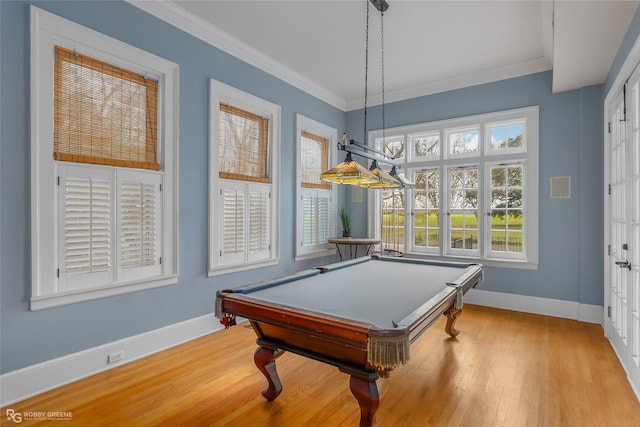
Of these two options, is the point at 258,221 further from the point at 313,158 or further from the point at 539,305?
the point at 539,305

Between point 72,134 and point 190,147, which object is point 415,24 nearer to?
point 190,147

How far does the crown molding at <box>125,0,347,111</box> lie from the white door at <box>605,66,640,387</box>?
3483mm

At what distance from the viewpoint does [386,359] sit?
1403 millimetres

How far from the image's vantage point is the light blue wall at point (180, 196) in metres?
2.15

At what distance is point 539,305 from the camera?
4.12 m

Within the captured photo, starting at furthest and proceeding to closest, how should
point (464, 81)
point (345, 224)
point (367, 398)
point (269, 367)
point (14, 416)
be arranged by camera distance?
point (345, 224)
point (464, 81)
point (269, 367)
point (14, 416)
point (367, 398)

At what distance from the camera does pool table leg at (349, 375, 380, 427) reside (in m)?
1.67

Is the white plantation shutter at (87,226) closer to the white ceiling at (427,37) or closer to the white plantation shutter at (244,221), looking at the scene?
the white plantation shutter at (244,221)

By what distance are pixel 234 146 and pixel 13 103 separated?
190cm

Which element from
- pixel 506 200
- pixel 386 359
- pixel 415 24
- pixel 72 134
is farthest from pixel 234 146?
pixel 506 200

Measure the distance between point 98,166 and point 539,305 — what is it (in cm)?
498

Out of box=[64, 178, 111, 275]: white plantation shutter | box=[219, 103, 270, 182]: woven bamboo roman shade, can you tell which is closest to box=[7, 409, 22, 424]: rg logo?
box=[64, 178, 111, 275]: white plantation shutter

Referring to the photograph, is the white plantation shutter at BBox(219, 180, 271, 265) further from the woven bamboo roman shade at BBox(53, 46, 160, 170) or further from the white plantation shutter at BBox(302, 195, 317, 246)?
the woven bamboo roman shade at BBox(53, 46, 160, 170)

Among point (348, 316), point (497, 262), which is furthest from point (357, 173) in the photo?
point (497, 262)
